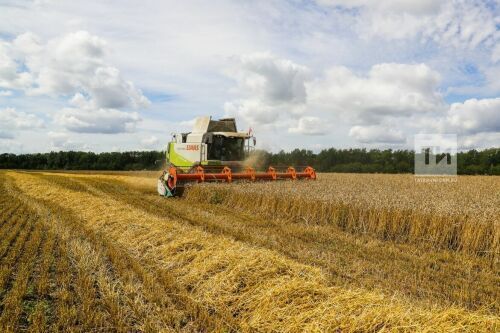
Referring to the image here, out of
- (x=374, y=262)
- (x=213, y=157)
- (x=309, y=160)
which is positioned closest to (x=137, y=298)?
(x=374, y=262)

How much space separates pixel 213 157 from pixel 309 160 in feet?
101

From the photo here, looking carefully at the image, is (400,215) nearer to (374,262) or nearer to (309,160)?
→ (374,262)

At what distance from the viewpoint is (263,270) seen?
478cm

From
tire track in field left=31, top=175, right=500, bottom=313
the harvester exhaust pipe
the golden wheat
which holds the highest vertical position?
the harvester exhaust pipe

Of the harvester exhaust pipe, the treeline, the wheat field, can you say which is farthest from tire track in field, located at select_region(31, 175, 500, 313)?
the treeline

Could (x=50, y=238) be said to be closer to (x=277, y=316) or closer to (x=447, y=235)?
(x=277, y=316)

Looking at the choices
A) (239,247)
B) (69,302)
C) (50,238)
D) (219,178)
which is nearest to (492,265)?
(239,247)

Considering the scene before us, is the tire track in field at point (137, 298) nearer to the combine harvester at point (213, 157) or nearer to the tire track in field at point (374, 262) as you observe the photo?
the tire track in field at point (374, 262)

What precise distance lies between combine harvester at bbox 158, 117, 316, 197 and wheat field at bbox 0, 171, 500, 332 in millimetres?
4874

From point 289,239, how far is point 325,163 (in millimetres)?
39228

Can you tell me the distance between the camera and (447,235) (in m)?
7.11

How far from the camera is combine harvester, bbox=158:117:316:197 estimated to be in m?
14.8

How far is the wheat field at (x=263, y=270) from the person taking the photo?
3.73 metres

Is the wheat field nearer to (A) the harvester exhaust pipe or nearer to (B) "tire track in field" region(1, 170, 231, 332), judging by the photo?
(B) "tire track in field" region(1, 170, 231, 332)
